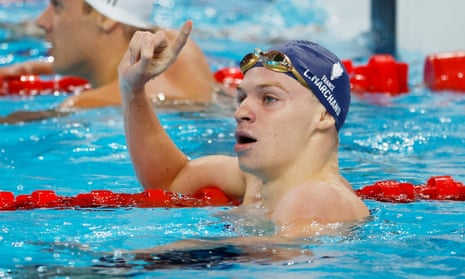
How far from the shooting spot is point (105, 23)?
4.90 m

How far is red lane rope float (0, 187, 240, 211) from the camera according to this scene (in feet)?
11.2

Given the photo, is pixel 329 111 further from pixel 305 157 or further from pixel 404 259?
pixel 404 259

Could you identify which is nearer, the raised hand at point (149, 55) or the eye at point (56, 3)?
the raised hand at point (149, 55)

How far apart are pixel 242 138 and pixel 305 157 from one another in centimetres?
19

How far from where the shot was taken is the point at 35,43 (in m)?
8.34

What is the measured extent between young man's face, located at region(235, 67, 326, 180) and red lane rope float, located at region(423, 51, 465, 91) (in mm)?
3308

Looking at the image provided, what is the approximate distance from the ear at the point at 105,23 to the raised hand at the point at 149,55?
5.68 feet

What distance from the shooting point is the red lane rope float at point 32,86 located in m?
6.26

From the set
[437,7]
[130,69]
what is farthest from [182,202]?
Result: [437,7]

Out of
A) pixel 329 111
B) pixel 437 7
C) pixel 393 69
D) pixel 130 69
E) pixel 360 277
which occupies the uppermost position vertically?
pixel 437 7

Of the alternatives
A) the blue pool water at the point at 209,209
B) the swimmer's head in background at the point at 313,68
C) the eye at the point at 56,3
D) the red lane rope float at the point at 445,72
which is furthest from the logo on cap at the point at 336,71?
the red lane rope float at the point at 445,72

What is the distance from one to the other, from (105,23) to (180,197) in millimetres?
1629

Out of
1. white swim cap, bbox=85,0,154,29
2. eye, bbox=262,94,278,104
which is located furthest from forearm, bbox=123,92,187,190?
white swim cap, bbox=85,0,154,29

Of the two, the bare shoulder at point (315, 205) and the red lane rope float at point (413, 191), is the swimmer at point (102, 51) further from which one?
the bare shoulder at point (315, 205)
